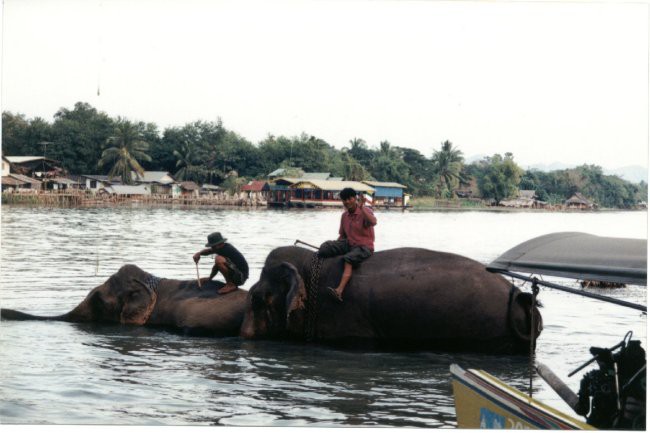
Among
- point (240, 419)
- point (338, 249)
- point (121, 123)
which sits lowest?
point (240, 419)

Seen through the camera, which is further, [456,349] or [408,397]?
[456,349]

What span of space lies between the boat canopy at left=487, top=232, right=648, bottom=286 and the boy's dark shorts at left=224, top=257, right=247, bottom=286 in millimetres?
5584

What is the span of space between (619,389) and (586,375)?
38cm

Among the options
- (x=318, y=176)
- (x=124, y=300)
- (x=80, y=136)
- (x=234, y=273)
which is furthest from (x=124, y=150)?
(x=234, y=273)

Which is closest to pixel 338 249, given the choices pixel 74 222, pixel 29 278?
pixel 29 278

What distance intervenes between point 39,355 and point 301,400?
378cm

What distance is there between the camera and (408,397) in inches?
374

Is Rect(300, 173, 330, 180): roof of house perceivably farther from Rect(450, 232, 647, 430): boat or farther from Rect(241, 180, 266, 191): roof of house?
Rect(450, 232, 647, 430): boat

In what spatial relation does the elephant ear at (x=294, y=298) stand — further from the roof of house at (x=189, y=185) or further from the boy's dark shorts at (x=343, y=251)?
the roof of house at (x=189, y=185)

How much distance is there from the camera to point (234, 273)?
12.7 metres

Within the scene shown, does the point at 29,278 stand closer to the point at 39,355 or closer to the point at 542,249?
the point at 39,355

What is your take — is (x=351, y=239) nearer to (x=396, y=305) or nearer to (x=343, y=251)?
(x=343, y=251)

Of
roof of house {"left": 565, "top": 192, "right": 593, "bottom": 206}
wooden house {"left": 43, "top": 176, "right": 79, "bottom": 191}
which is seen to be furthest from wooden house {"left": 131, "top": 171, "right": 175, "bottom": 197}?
roof of house {"left": 565, "top": 192, "right": 593, "bottom": 206}

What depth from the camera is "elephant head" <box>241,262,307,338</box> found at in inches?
455
